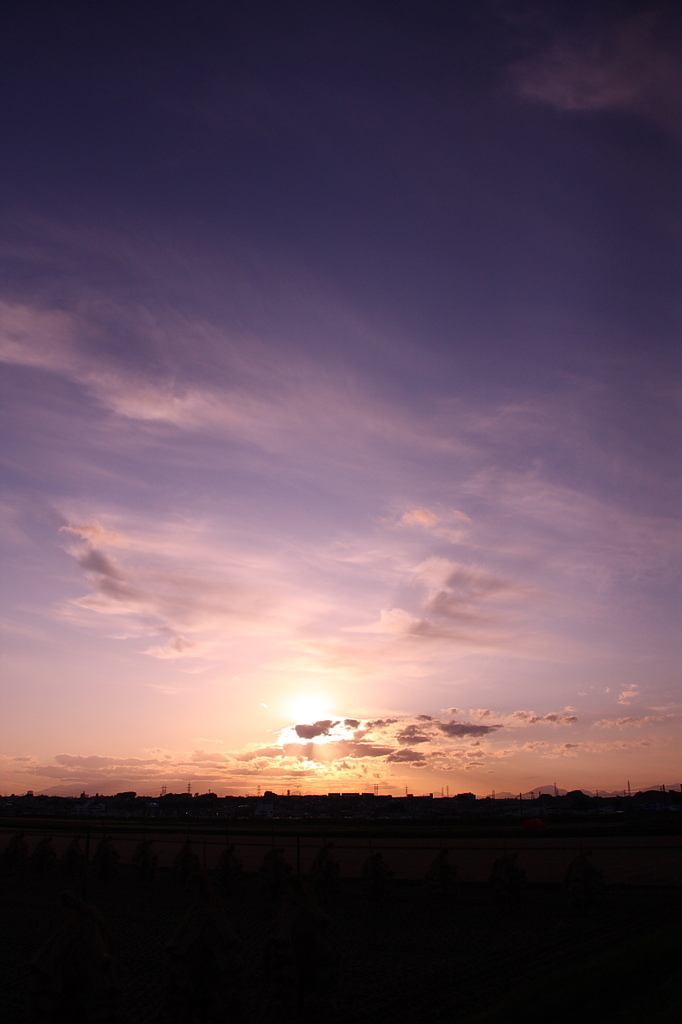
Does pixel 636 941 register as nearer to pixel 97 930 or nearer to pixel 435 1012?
pixel 435 1012

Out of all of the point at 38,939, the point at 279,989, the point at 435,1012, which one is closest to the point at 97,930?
the point at 279,989

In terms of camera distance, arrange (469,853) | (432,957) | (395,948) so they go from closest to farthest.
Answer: (432,957)
(395,948)
(469,853)

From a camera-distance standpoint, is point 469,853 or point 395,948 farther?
point 469,853

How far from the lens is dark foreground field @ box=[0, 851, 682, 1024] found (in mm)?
21672

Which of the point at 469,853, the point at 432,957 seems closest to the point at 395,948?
the point at 432,957

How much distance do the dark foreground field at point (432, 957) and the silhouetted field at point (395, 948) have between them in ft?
0.28

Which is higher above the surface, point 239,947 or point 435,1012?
point 239,947

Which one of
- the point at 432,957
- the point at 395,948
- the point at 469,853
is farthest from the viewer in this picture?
the point at 469,853

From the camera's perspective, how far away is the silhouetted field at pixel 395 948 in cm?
A: 2161

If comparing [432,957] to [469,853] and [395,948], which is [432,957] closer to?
[395,948]

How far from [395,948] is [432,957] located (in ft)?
9.29

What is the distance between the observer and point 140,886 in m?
60.2

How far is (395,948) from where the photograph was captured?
31.8 m

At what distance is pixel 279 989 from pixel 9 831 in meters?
142
